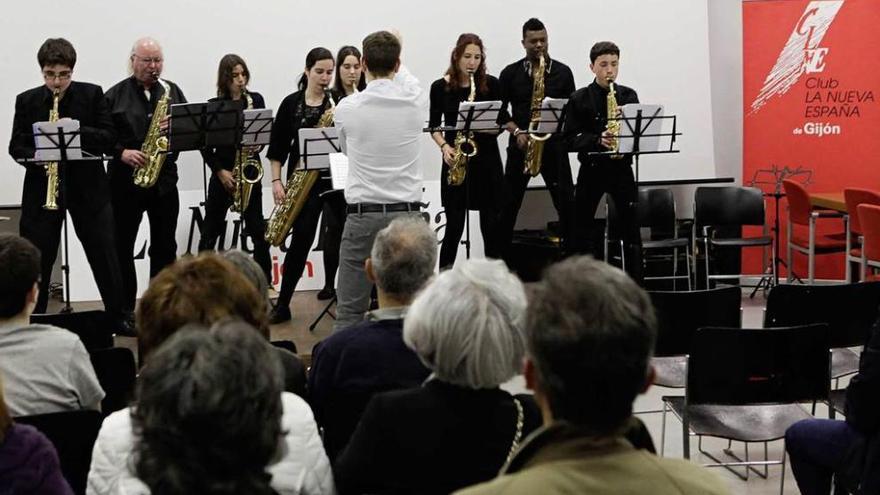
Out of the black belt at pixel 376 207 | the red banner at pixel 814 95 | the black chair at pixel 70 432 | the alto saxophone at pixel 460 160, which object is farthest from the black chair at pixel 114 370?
the red banner at pixel 814 95

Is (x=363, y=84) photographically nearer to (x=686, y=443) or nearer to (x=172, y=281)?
(x=686, y=443)

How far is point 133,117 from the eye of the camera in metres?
7.18

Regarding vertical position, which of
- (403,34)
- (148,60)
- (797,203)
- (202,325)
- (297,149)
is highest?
(403,34)

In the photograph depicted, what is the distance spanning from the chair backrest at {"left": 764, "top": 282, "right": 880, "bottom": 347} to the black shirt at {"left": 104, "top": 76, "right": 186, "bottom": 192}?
3950 mm

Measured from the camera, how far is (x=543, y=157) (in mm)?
8555

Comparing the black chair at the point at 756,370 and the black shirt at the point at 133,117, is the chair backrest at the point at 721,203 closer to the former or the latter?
the black shirt at the point at 133,117

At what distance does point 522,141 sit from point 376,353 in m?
5.50

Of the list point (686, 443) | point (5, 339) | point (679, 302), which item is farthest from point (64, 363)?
point (679, 302)

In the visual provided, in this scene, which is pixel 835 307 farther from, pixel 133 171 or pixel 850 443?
pixel 133 171

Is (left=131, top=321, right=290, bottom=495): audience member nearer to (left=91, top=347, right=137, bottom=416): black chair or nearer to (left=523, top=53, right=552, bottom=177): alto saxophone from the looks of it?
(left=91, top=347, right=137, bottom=416): black chair

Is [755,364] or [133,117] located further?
[133,117]

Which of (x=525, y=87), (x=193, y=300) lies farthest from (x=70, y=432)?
(x=525, y=87)

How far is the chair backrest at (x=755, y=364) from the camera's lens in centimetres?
412

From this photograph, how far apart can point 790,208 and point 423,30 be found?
319 cm
